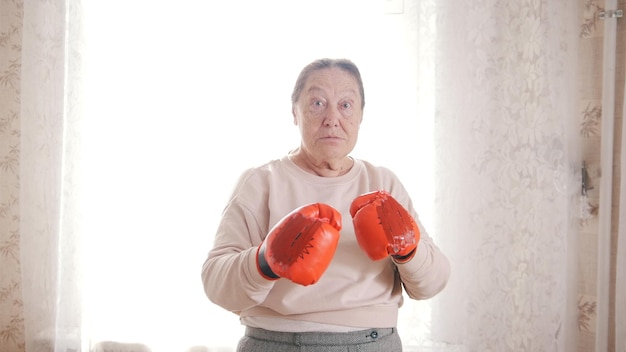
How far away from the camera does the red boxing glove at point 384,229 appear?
1174 millimetres

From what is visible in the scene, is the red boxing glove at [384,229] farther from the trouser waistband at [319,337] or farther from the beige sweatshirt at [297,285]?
the trouser waistband at [319,337]

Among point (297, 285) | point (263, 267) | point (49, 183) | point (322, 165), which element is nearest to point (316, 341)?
point (297, 285)

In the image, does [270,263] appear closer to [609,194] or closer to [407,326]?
[407,326]

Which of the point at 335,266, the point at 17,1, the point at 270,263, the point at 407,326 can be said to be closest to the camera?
the point at 270,263

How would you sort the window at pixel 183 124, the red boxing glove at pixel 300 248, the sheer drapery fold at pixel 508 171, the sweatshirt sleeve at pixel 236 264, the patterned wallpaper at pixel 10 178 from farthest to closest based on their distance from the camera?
the patterned wallpaper at pixel 10 178, the window at pixel 183 124, the sheer drapery fold at pixel 508 171, the sweatshirt sleeve at pixel 236 264, the red boxing glove at pixel 300 248

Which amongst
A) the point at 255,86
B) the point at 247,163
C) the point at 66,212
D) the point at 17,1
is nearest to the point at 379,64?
the point at 255,86

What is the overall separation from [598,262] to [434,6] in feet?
3.21

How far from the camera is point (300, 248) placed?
1.10 metres

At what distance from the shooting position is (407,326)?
82.1 inches

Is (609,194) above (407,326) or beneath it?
above

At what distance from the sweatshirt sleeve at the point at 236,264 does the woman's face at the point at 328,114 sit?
7.6 inches

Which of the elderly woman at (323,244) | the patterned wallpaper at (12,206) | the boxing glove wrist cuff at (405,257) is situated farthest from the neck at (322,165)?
the patterned wallpaper at (12,206)

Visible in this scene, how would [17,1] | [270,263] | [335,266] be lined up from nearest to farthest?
[270,263] → [335,266] → [17,1]

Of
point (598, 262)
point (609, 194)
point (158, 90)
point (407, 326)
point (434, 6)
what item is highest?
point (434, 6)
